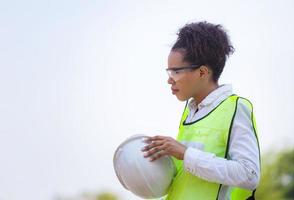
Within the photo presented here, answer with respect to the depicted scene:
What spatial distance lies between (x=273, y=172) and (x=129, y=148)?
14.4 meters

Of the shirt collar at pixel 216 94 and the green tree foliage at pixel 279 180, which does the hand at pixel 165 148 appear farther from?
the green tree foliage at pixel 279 180

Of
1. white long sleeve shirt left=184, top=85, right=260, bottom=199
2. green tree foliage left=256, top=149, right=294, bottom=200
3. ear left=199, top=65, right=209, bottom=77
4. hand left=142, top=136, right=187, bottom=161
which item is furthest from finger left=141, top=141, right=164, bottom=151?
green tree foliage left=256, top=149, right=294, bottom=200

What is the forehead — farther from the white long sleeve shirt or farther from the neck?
the white long sleeve shirt

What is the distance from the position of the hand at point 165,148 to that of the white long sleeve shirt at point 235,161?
0.11ft

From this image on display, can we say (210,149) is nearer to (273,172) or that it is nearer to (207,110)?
(207,110)

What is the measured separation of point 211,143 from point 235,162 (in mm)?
152

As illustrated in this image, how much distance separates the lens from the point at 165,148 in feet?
9.11

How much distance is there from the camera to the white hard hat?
9.32 feet

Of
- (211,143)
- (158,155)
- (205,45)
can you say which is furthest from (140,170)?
(205,45)

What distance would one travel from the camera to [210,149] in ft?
9.25

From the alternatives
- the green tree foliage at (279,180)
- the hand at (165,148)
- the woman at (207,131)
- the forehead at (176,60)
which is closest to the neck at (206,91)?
the woman at (207,131)

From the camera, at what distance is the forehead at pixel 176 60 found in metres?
2.91

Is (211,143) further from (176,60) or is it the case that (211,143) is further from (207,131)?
(176,60)

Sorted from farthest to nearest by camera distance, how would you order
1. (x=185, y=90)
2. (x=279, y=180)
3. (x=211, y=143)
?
1. (x=279, y=180)
2. (x=185, y=90)
3. (x=211, y=143)
